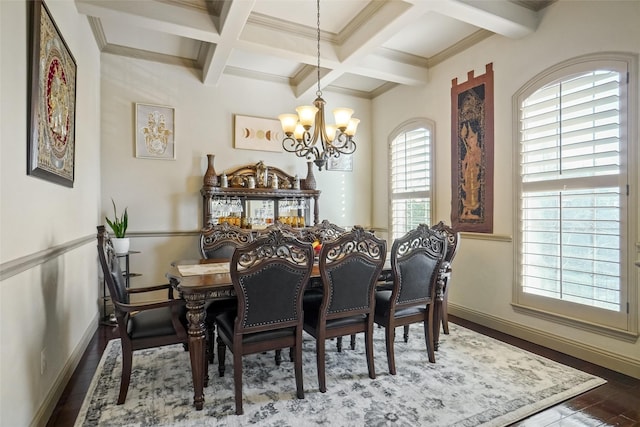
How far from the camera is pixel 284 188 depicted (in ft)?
15.3

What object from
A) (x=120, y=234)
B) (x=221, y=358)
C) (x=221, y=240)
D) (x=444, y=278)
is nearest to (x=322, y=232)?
(x=221, y=240)

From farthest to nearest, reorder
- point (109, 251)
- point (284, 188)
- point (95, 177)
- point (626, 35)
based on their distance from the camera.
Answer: point (284, 188), point (95, 177), point (626, 35), point (109, 251)

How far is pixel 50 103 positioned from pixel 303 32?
2.40 metres

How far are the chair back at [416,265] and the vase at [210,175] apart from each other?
256cm

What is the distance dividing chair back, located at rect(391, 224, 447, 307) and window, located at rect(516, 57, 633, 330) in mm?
1160

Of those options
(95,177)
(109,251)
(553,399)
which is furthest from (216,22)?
(553,399)

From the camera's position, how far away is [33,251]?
1.85 metres

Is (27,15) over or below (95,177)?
over

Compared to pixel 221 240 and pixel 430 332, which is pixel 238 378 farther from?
pixel 221 240

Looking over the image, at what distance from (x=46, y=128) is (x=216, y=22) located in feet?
5.97

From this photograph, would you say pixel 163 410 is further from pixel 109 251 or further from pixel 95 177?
pixel 95 177

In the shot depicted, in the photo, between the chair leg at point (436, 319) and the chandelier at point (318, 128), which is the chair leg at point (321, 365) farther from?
the chandelier at point (318, 128)

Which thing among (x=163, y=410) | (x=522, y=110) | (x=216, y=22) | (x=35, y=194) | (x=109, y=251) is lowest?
(x=163, y=410)

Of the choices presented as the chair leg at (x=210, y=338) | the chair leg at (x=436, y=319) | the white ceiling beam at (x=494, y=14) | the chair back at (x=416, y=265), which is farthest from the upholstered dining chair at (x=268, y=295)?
the white ceiling beam at (x=494, y=14)
